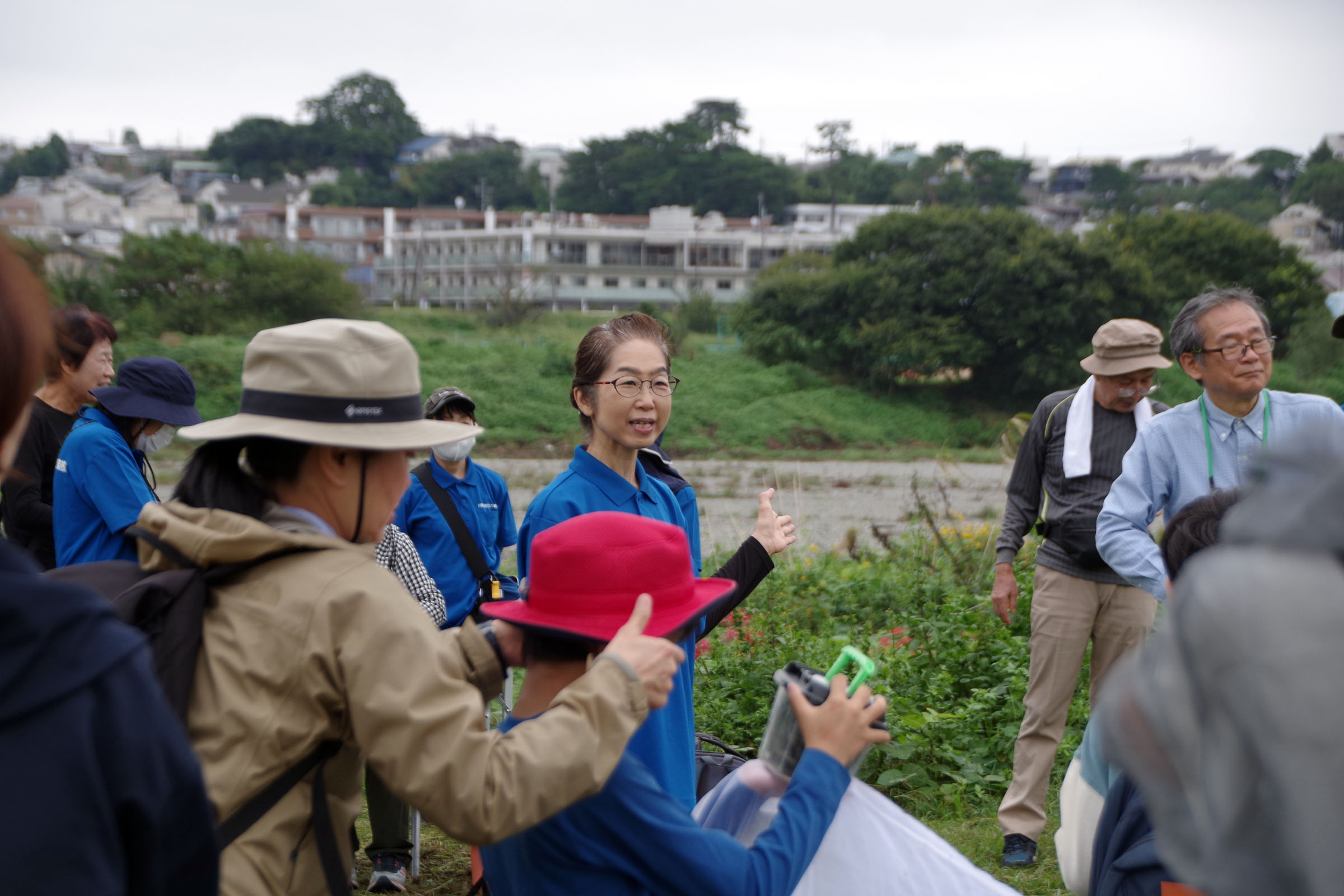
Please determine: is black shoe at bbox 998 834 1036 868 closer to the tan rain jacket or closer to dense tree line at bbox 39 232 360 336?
the tan rain jacket

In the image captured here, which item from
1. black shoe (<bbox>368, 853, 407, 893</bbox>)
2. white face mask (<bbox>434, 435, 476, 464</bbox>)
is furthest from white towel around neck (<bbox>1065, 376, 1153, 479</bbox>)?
black shoe (<bbox>368, 853, 407, 893</bbox>)

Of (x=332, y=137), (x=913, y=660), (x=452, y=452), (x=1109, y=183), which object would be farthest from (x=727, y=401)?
(x=332, y=137)

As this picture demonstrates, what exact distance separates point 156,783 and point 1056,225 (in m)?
90.7

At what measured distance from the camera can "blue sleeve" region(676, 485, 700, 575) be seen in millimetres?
3217

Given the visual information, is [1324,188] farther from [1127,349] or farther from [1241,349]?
[1241,349]

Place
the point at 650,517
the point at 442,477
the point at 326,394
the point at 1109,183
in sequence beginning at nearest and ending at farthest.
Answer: the point at 326,394, the point at 650,517, the point at 442,477, the point at 1109,183

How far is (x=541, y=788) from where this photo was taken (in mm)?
1442

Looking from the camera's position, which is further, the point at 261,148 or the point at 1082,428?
the point at 261,148

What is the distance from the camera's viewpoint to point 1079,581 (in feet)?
13.5

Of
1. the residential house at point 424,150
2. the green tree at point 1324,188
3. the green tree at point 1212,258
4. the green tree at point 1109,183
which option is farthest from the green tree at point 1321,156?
the residential house at point 424,150

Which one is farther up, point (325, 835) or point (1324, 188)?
point (1324, 188)

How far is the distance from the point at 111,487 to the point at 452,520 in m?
1.45

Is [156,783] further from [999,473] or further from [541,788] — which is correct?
[999,473]

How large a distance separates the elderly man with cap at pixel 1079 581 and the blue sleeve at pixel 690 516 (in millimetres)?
1612
